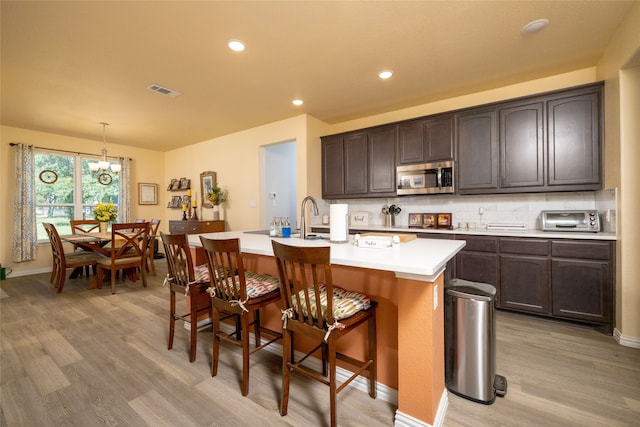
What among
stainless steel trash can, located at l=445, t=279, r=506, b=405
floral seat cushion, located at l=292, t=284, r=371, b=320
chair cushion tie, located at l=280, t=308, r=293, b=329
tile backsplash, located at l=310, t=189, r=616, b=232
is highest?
tile backsplash, located at l=310, t=189, r=616, b=232

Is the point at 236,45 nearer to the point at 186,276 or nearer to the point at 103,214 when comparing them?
the point at 186,276

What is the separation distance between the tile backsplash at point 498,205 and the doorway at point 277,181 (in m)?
1.78

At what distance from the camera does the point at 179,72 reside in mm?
2959

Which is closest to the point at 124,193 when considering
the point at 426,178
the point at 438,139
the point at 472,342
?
the point at 426,178

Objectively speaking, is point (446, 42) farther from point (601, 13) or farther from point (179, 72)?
point (179, 72)

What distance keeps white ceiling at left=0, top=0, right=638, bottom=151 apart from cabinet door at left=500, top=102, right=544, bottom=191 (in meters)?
0.46

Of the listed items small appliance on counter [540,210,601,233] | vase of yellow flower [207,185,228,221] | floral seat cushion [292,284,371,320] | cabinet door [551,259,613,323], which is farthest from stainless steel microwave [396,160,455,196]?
vase of yellow flower [207,185,228,221]

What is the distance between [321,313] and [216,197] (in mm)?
4611

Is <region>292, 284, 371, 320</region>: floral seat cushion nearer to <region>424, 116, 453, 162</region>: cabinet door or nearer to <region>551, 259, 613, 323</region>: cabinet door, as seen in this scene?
<region>551, 259, 613, 323</region>: cabinet door

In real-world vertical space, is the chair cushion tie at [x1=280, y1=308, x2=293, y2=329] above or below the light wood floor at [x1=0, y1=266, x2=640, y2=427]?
above

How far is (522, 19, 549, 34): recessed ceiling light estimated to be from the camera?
7.13 feet

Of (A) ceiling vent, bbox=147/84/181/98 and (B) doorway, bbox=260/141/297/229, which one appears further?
(B) doorway, bbox=260/141/297/229

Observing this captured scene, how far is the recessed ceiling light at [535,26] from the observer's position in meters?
2.17

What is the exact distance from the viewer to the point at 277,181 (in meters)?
5.23
